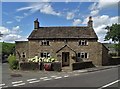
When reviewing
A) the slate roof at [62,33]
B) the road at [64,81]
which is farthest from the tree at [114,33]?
the road at [64,81]

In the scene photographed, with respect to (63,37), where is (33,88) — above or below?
below

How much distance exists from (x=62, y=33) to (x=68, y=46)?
343 cm

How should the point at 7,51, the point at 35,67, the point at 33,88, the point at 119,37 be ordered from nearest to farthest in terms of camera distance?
the point at 33,88 → the point at 35,67 → the point at 119,37 → the point at 7,51

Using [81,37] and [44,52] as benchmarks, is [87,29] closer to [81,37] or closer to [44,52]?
[81,37]

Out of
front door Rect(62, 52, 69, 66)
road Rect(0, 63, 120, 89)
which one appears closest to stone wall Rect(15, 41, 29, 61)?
front door Rect(62, 52, 69, 66)

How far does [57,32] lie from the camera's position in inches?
1804

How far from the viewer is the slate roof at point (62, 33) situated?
44406mm

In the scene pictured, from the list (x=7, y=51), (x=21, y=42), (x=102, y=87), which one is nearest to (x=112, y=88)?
(x=102, y=87)

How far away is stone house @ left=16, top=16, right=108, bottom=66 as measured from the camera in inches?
1700

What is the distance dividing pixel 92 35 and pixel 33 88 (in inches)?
1184

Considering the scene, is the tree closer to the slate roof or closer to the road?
the slate roof

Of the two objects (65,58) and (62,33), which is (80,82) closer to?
(65,58)

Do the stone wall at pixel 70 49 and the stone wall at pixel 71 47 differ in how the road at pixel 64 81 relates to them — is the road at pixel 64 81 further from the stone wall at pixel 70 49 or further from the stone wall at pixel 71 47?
the stone wall at pixel 71 47

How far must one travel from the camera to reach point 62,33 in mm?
45438
